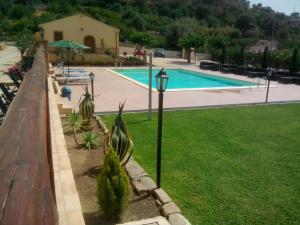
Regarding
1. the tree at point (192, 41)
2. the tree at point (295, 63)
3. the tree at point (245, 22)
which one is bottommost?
the tree at point (295, 63)

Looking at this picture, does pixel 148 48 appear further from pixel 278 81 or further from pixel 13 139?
pixel 13 139

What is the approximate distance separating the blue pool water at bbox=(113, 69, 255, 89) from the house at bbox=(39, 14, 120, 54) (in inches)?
307

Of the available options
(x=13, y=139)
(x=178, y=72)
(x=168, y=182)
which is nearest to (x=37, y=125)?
(x=13, y=139)

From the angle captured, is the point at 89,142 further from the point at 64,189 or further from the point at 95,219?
the point at 64,189

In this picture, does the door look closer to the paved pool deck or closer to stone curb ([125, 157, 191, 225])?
the paved pool deck

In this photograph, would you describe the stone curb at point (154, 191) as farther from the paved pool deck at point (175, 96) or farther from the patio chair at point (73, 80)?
the patio chair at point (73, 80)

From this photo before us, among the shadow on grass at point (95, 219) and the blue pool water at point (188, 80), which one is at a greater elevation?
the shadow on grass at point (95, 219)

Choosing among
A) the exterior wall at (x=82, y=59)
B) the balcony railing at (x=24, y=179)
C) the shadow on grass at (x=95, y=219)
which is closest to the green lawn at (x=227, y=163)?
the shadow on grass at (x=95, y=219)

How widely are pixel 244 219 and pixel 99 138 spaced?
4032 mm

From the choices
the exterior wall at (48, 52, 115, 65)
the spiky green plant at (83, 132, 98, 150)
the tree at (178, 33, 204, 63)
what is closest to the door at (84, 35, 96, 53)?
the exterior wall at (48, 52, 115, 65)

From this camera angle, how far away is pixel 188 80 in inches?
870

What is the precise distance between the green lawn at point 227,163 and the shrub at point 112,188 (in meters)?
0.99

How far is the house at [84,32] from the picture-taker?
99.2 feet

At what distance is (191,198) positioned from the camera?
15.9 ft
